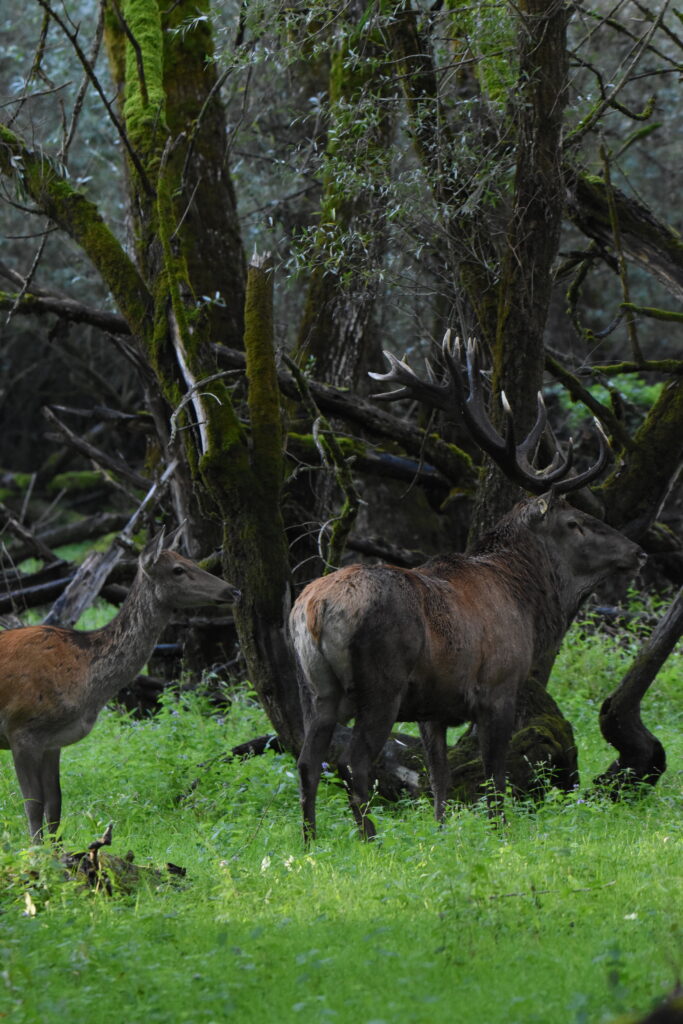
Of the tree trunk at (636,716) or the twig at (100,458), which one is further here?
the twig at (100,458)

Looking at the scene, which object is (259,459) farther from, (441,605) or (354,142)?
(354,142)

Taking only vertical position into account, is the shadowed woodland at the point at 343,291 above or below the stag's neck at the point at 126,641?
above

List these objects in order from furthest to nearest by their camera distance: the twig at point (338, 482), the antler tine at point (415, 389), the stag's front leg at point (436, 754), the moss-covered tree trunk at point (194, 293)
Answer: the twig at point (338, 482) → the moss-covered tree trunk at point (194, 293) → the antler tine at point (415, 389) → the stag's front leg at point (436, 754)

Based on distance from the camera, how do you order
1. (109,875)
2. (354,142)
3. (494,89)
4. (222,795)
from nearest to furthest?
1. (109,875)
2. (222,795)
3. (494,89)
4. (354,142)

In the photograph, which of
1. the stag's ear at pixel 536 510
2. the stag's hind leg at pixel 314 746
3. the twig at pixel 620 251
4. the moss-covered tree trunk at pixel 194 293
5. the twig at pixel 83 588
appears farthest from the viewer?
the twig at pixel 83 588

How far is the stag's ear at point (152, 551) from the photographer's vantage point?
9344mm

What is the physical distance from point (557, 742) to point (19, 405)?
23.6m

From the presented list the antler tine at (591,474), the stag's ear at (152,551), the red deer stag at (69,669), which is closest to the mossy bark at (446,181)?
the antler tine at (591,474)

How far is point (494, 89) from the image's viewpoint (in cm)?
1055

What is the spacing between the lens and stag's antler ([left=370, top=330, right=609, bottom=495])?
9.13 meters

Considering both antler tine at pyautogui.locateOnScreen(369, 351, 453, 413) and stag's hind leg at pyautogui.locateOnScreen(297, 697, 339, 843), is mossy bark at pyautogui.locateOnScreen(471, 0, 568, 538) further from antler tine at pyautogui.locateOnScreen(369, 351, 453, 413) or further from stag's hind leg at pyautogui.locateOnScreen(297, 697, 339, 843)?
stag's hind leg at pyautogui.locateOnScreen(297, 697, 339, 843)

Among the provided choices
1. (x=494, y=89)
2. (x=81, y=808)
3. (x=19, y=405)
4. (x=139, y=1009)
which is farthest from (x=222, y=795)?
(x=19, y=405)

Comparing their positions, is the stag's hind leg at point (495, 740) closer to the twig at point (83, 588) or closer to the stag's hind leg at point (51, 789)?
the stag's hind leg at point (51, 789)

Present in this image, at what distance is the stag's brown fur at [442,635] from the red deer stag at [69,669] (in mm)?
1397
